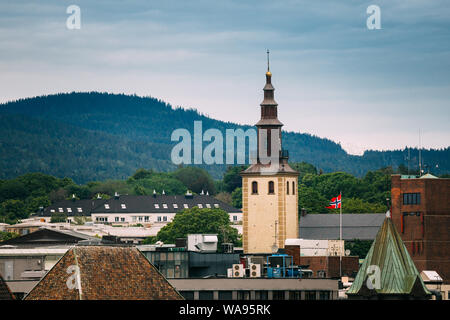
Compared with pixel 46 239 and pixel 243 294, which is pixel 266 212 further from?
pixel 243 294

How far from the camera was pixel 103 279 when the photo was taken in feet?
234

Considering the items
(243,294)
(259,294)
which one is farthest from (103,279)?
(259,294)

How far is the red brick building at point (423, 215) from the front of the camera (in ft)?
469

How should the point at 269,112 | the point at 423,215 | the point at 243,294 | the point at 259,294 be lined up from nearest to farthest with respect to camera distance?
the point at 243,294 → the point at 259,294 → the point at 423,215 → the point at 269,112

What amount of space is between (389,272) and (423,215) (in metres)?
60.0

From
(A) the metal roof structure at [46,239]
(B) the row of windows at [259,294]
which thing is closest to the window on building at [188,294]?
(B) the row of windows at [259,294]

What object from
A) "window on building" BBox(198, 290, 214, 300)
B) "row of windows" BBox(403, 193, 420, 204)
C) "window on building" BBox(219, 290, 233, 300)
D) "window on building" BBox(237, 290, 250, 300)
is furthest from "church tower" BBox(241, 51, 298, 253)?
"window on building" BBox(198, 290, 214, 300)

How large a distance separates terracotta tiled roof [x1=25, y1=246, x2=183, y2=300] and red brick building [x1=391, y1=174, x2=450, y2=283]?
71339mm

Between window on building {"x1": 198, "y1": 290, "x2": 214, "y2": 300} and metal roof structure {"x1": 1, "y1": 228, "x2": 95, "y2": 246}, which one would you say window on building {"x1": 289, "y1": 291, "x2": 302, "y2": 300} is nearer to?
window on building {"x1": 198, "y1": 290, "x2": 214, "y2": 300}

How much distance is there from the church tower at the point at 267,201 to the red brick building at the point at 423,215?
18.8 m

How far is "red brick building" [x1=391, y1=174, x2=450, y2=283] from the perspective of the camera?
5625 inches

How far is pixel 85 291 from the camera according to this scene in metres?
68.8
